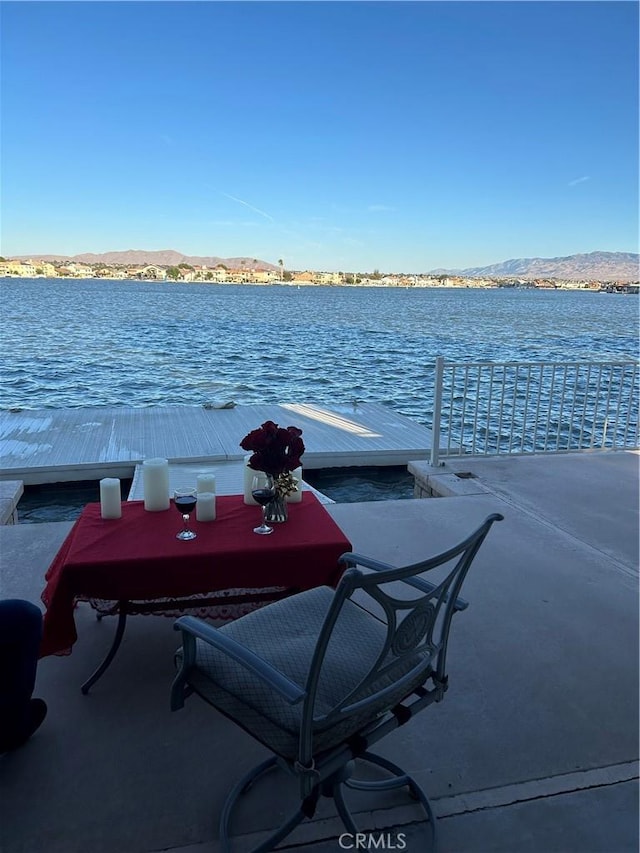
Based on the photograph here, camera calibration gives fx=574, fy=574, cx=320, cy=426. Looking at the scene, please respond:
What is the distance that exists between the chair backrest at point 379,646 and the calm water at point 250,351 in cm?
975

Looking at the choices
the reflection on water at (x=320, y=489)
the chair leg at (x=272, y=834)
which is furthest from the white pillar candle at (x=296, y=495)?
the reflection on water at (x=320, y=489)

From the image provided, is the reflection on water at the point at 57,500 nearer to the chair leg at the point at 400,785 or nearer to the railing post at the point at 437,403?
the railing post at the point at 437,403

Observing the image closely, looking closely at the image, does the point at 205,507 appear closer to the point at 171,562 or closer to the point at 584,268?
the point at 171,562

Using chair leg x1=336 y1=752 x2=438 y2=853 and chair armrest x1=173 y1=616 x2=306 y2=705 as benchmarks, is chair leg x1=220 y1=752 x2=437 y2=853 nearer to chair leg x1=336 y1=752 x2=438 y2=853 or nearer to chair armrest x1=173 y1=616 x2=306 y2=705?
chair leg x1=336 y1=752 x2=438 y2=853

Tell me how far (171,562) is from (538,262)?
144128 mm

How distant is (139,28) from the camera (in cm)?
773

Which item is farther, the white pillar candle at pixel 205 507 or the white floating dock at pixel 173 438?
the white floating dock at pixel 173 438

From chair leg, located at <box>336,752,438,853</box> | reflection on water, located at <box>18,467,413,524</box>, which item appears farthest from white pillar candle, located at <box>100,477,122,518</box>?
reflection on water, located at <box>18,467,413,524</box>

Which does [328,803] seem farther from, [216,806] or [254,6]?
[254,6]

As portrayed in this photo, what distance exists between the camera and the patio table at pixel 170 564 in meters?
1.96

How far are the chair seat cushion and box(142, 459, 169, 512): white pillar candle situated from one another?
0.85 metres

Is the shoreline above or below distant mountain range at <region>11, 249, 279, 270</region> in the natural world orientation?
below

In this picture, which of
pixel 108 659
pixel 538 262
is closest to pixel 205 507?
pixel 108 659
